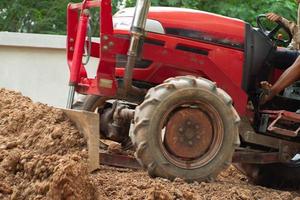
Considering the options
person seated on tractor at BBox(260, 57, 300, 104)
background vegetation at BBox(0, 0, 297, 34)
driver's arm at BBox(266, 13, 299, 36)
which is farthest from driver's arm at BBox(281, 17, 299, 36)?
background vegetation at BBox(0, 0, 297, 34)

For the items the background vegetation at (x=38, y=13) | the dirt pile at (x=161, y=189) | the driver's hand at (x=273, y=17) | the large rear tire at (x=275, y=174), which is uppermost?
the driver's hand at (x=273, y=17)

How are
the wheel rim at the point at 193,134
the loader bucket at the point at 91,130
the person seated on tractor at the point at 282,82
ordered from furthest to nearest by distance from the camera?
the person seated on tractor at the point at 282,82 < the wheel rim at the point at 193,134 < the loader bucket at the point at 91,130

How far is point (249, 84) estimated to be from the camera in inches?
252

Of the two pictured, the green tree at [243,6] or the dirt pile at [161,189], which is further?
the green tree at [243,6]

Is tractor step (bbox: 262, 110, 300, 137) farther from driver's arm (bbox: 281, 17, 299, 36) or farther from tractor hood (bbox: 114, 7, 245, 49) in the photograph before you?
driver's arm (bbox: 281, 17, 299, 36)

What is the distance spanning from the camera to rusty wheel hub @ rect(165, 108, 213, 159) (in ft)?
18.5

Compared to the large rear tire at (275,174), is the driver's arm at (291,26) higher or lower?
higher

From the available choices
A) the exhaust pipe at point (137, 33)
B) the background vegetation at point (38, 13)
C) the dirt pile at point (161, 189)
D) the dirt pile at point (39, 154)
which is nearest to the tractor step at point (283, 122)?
the dirt pile at point (161, 189)

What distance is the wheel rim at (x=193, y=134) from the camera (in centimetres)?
562

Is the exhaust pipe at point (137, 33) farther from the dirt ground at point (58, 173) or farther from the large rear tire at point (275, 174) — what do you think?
the large rear tire at point (275, 174)

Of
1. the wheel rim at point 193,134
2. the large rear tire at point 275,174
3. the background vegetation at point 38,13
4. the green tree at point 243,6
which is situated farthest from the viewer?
the background vegetation at point 38,13

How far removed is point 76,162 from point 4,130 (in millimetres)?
1490

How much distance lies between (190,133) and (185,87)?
1.26 ft

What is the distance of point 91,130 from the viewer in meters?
5.46
